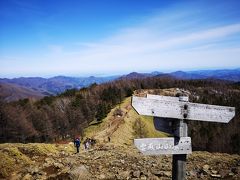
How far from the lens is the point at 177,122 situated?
4.34 m

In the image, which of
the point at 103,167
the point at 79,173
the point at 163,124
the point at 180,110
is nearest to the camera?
the point at 180,110

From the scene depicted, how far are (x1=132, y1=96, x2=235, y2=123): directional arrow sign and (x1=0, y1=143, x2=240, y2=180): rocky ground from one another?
7609 millimetres

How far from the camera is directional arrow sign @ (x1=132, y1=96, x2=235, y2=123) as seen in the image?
399 centimetres

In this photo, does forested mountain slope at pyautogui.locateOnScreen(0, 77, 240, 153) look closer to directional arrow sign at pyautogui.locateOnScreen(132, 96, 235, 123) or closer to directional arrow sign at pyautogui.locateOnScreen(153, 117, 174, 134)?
directional arrow sign at pyautogui.locateOnScreen(153, 117, 174, 134)

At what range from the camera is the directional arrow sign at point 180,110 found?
3.99m

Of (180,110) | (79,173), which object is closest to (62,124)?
(79,173)

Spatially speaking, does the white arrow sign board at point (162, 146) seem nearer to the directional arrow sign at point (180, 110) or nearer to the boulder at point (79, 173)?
the directional arrow sign at point (180, 110)

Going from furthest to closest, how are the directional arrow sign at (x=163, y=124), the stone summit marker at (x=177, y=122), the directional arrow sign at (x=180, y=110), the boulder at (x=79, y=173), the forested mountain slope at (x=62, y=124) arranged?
the forested mountain slope at (x=62, y=124), the boulder at (x=79, y=173), the directional arrow sign at (x=163, y=124), the stone summit marker at (x=177, y=122), the directional arrow sign at (x=180, y=110)

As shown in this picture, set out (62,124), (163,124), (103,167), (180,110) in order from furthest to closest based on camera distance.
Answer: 1. (62,124)
2. (103,167)
3. (163,124)
4. (180,110)

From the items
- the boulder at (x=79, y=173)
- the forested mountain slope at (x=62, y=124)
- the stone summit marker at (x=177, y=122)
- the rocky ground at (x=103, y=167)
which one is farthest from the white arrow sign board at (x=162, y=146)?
the forested mountain slope at (x=62, y=124)

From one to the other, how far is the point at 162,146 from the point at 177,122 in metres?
0.52

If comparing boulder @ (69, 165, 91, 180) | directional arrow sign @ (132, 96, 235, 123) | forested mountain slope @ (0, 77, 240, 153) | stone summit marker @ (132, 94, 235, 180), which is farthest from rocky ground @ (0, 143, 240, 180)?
forested mountain slope @ (0, 77, 240, 153)

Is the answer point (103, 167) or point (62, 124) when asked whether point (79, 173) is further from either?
point (62, 124)

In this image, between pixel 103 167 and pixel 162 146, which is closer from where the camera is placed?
pixel 162 146
